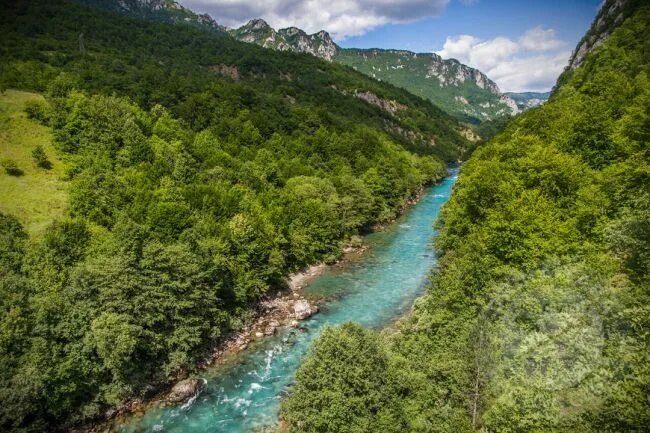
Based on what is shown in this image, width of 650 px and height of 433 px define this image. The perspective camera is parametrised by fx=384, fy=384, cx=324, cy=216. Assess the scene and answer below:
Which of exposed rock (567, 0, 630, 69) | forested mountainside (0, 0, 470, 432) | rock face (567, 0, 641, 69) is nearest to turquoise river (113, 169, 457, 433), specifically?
forested mountainside (0, 0, 470, 432)

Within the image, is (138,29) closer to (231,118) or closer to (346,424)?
(231,118)

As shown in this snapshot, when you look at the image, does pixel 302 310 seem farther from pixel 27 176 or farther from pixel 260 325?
pixel 27 176

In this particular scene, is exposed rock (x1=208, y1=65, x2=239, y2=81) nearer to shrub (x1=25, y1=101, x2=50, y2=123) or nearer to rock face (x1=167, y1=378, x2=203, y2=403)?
shrub (x1=25, y1=101, x2=50, y2=123)

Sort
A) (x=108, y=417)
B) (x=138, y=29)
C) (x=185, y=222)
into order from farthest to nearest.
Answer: (x=138, y=29) → (x=185, y=222) → (x=108, y=417)

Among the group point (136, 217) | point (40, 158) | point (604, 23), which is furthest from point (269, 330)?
point (604, 23)

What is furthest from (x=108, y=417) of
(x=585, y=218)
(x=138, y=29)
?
(x=138, y=29)

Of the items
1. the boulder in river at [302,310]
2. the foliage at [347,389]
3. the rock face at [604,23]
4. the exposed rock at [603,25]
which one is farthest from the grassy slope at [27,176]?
the rock face at [604,23]

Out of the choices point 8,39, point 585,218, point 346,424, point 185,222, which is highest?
point 8,39
